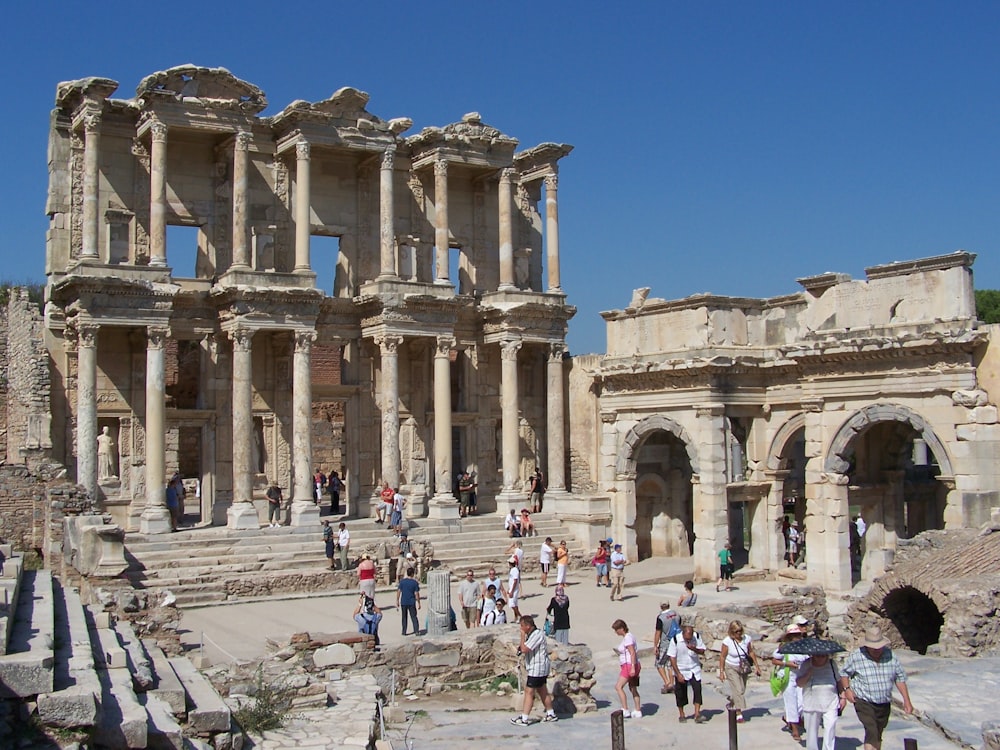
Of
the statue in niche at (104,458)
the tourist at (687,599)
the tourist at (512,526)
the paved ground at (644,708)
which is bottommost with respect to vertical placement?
the paved ground at (644,708)

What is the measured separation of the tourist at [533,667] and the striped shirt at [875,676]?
356 cm

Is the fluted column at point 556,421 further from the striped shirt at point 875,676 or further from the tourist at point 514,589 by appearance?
the striped shirt at point 875,676

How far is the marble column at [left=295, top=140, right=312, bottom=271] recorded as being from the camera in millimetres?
28516

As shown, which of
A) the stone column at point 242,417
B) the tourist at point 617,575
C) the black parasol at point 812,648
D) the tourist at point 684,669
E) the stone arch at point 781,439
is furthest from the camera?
the stone column at point 242,417

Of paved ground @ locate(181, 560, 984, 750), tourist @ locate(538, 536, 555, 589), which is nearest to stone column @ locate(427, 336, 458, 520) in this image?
tourist @ locate(538, 536, 555, 589)

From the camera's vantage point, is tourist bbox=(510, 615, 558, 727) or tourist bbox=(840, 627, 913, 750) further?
tourist bbox=(510, 615, 558, 727)

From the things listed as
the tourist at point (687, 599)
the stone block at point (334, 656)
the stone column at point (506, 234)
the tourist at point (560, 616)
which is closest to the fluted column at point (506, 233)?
the stone column at point (506, 234)

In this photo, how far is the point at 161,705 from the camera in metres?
10.8

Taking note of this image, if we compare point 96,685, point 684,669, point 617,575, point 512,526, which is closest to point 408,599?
point 684,669

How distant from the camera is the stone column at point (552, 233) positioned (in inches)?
1270

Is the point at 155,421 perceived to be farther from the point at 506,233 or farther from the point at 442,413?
the point at 506,233

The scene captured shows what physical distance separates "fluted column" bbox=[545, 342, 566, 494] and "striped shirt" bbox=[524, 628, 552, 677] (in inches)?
703

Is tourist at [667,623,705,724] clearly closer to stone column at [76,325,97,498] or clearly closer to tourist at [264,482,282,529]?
tourist at [264,482,282,529]

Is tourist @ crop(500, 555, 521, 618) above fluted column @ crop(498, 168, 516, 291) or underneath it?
underneath
